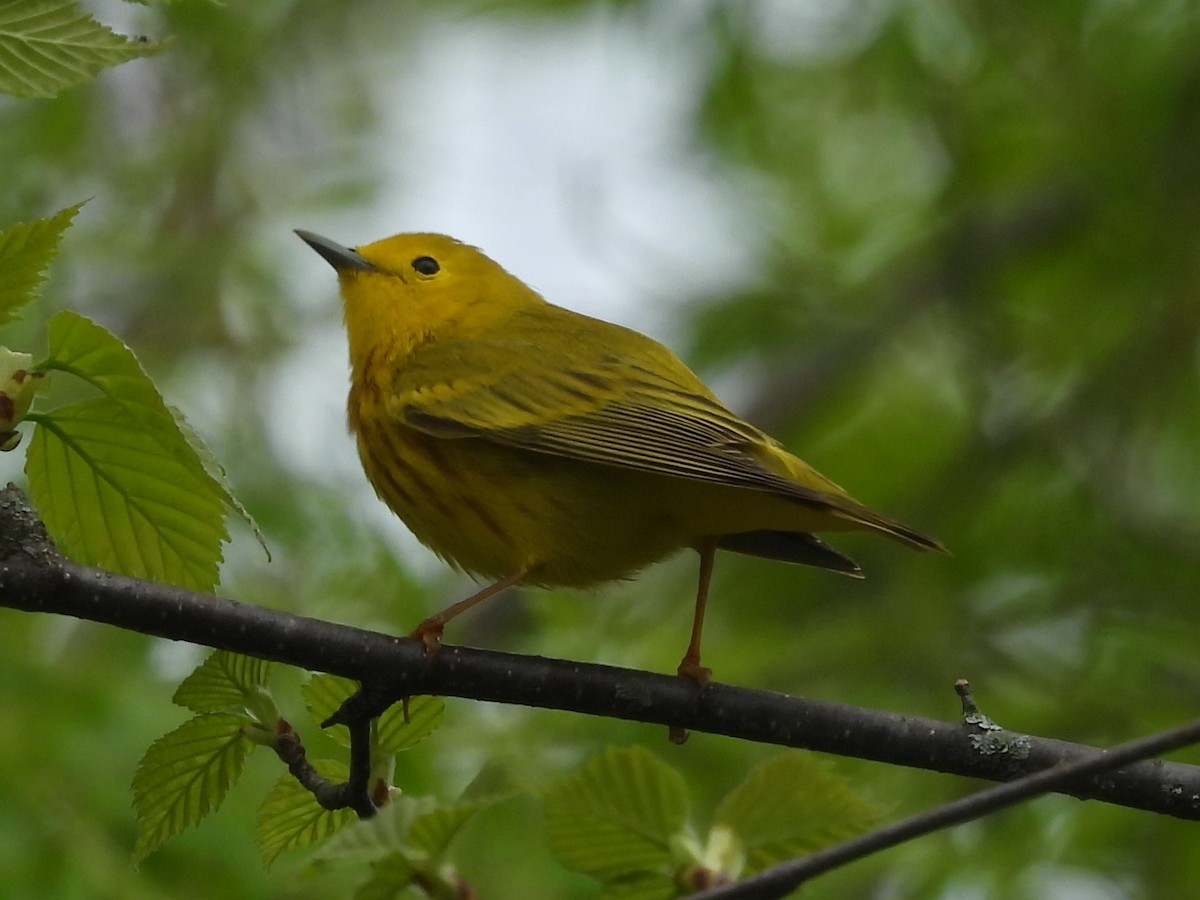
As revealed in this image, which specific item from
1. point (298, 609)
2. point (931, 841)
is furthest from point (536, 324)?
point (931, 841)

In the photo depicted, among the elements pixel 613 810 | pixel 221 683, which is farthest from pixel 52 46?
pixel 613 810

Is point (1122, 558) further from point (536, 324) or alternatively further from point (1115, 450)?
point (536, 324)

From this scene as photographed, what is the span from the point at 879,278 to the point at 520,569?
4.31m

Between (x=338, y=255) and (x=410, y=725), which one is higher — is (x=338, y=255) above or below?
above

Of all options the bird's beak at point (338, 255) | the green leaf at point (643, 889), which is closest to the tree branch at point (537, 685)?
the green leaf at point (643, 889)

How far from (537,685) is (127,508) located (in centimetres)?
74

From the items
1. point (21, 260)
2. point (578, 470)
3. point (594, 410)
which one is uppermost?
point (594, 410)

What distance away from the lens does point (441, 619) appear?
3.00m

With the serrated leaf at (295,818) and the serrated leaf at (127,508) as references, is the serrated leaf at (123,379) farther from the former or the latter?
the serrated leaf at (295,818)

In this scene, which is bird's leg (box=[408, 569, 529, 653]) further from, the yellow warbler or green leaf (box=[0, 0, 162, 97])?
green leaf (box=[0, 0, 162, 97])

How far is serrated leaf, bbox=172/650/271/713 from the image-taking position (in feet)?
7.45

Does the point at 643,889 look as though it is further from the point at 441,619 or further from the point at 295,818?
the point at 441,619

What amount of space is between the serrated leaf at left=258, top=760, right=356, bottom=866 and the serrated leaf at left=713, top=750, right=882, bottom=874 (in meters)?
0.61

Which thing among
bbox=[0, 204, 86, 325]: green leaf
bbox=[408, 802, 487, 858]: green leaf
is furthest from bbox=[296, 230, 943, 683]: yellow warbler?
bbox=[408, 802, 487, 858]: green leaf
